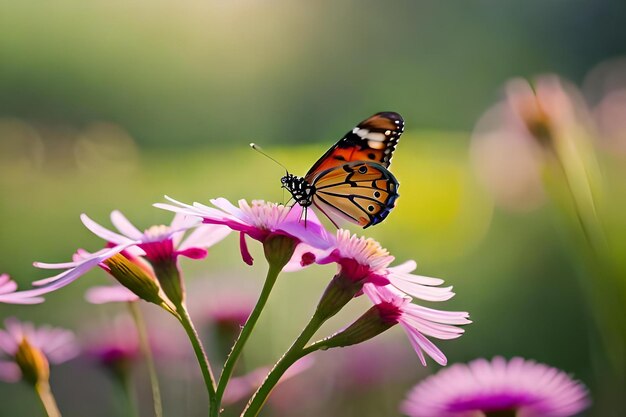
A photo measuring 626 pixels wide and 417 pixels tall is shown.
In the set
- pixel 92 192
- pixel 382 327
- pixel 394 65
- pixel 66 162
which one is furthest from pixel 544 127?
pixel 394 65

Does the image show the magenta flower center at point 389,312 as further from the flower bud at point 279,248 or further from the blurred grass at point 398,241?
the blurred grass at point 398,241

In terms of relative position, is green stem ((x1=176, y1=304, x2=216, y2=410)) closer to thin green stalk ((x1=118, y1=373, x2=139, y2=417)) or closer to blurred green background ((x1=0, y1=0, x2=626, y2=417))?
thin green stalk ((x1=118, y1=373, x2=139, y2=417))

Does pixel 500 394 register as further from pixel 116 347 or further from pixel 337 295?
pixel 116 347

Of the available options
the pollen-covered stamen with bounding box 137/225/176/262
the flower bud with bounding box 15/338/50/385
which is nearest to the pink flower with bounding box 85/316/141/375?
the flower bud with bounding box 15/338/50/385

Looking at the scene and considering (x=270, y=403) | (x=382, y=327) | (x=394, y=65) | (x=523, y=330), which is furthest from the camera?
(x=394, y=65)

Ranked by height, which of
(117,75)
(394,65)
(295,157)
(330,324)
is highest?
(394,65)

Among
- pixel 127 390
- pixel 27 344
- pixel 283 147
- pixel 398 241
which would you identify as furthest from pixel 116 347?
pixel 283 147

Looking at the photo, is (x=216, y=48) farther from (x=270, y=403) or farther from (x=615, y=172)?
(x=270, y=403)
